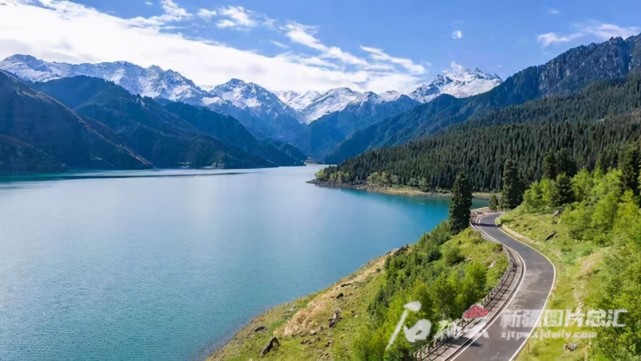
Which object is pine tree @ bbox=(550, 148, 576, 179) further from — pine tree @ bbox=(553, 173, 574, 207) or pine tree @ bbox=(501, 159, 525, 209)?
pine tree @ bbox=(553, 173, 574, 207)

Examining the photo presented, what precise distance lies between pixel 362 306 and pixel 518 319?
29.7 metres

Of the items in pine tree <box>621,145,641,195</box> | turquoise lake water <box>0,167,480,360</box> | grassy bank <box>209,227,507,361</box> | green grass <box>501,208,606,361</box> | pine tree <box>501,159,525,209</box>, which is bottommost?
turquoise lake water <box>0,167,480,360</box>

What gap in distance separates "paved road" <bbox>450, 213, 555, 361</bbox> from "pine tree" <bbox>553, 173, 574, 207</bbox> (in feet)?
140

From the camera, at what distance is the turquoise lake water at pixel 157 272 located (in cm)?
6794

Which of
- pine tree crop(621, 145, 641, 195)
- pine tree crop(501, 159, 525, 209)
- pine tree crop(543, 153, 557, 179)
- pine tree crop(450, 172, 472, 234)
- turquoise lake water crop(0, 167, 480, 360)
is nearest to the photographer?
turquoise lake water crop(0, 167, 480, 360)

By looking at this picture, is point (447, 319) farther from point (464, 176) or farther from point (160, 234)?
point (160, 234)

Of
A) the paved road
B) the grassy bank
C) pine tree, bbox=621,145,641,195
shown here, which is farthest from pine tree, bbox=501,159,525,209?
the paved road

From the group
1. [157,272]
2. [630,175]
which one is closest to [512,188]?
[630,175]

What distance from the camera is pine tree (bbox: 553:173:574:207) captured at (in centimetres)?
10344

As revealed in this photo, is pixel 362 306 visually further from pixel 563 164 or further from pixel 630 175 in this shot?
pixel 563 164

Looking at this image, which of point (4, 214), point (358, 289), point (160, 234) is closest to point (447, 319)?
point (358, 289)

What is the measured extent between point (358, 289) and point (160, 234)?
86.0 m

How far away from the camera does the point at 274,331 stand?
6756 cm

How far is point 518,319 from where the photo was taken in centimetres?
4238
